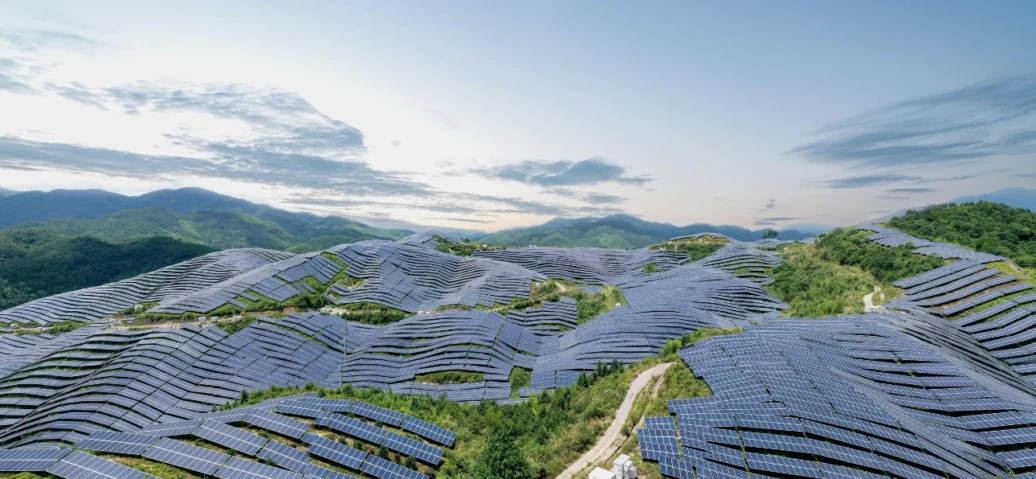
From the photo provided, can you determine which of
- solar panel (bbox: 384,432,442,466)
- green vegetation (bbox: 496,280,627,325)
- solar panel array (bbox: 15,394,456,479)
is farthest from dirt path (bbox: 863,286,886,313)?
solar panel (bbox: 384,432,442,466)

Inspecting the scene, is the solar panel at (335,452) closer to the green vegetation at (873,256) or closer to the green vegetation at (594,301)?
the green vegetation at (594,301)

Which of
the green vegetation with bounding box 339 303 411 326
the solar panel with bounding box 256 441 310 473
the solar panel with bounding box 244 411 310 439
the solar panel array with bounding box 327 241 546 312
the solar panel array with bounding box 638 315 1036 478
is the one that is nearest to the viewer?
the solar panel with bounding box 256 441 310 473

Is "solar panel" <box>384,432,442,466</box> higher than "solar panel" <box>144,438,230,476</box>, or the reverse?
"solar panel" <box>144,438,230,476</box>

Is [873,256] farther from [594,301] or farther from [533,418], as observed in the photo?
[533,418]

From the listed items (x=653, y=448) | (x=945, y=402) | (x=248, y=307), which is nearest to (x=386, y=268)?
(x=248, y=307)

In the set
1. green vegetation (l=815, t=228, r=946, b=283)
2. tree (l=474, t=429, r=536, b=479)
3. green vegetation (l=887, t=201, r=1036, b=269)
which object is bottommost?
tree (l=474, t=429, r=536, b=479)

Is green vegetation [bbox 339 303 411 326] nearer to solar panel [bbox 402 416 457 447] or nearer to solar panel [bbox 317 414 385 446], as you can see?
solar panel [bbox 402 416 457 447]

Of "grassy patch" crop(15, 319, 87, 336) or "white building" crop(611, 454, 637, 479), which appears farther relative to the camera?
"grassy patch" crop(15, 319, 87, 336)
